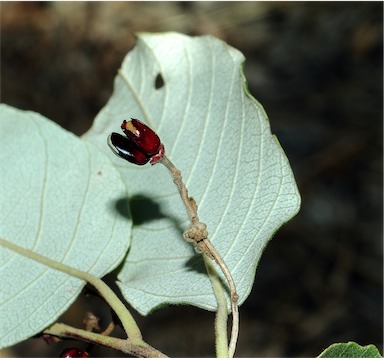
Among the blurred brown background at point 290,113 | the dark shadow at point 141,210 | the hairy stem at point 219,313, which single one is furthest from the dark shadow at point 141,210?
the blurred brown background at point 290,113

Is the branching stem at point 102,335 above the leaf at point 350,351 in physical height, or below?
below

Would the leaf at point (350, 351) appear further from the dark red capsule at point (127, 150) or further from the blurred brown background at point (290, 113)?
the blurred brown background at point (290, 113)

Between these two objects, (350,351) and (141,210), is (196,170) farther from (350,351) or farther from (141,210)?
(350,351)

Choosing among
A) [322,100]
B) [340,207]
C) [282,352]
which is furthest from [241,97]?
[322,100]

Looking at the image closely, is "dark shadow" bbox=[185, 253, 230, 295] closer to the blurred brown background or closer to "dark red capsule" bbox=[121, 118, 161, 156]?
"dark red capsule" bbox=[121, 118, 161, 156]

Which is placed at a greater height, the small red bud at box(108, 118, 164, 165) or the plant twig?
the small red bud at box(108, 118, 164, 165)

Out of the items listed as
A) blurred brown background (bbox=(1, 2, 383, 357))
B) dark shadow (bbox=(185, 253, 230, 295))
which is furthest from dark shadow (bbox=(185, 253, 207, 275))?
blurred brown background (bbox=(1, 2, 383, 357))
